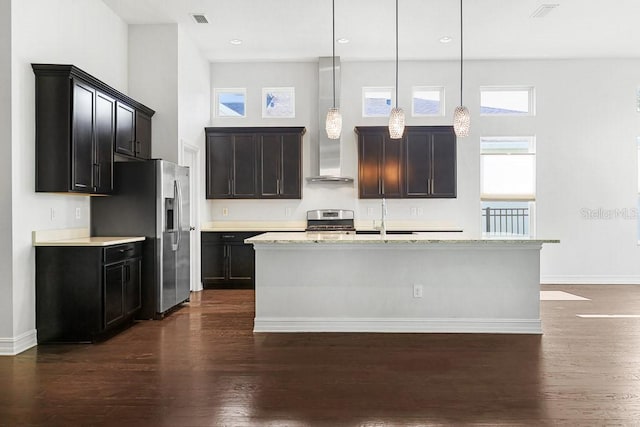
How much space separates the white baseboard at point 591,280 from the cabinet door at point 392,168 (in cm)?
269

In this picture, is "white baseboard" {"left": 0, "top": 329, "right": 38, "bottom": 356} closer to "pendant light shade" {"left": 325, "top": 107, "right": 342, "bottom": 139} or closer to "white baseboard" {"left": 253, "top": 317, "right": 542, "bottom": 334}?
"white baseboard" {"left": 253, "top": 317, "right": 542, "bottom": 334}

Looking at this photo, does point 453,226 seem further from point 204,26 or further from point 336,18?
point 204,26

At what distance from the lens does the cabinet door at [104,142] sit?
466 centimetres

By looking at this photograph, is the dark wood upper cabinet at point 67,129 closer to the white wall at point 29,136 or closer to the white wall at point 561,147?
the white wall at point 29,136

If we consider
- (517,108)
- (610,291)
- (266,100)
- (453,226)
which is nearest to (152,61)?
(266,100)

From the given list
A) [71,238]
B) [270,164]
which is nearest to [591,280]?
[270,164]

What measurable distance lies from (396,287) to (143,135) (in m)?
3.43

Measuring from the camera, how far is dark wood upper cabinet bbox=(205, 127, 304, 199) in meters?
7.36

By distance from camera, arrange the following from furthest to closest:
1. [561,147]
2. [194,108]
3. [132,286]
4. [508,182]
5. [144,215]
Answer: [508,182] → [561,147] → [194,108] → [144,215] → [132,286]

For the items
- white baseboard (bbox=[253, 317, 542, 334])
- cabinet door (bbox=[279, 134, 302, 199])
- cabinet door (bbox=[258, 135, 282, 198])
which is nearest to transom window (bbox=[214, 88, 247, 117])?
cabinet door (bbox=[258, 135, 282, 198])

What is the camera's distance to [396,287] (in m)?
4.64

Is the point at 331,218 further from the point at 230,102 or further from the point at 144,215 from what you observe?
the point at 144,215

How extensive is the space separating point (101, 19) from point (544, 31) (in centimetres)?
539

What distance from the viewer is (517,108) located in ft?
25.3
